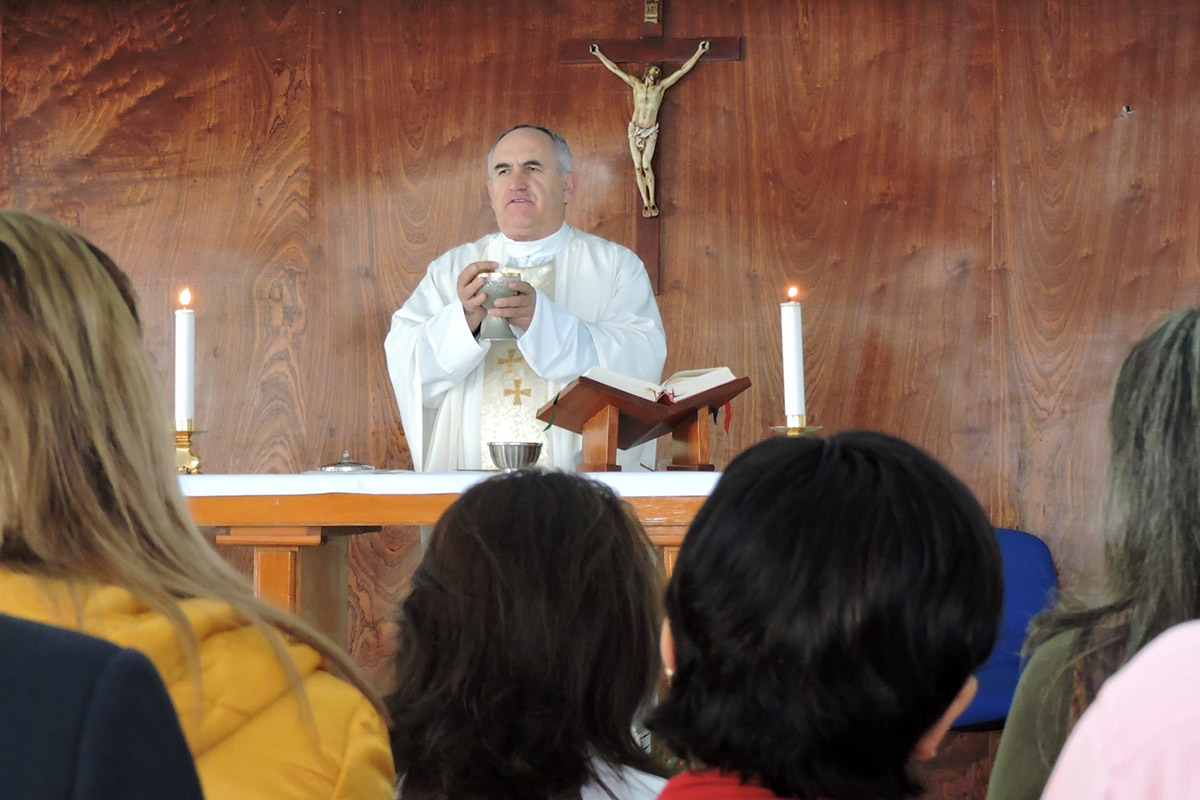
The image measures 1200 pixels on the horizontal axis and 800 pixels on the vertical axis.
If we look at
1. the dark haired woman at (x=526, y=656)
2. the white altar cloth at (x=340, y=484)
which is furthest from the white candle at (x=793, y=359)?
the dark haired woman at (x=526, y=656)

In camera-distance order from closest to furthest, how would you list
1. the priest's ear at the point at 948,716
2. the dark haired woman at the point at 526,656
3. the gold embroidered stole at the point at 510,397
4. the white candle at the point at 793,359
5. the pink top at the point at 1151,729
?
the pink top at the point at 1151,729 < the priest's ear at the point at 948,716 < the dark haired woman at the point at 526,656 < the white candle at the point at 793,359 < the gold embroidered stole at the point at 510,397

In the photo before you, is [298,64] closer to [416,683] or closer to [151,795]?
[416,683]

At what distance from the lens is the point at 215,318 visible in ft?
17.2

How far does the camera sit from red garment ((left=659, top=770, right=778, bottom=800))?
986 mm

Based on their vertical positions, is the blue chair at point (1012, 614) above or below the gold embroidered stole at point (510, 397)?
below

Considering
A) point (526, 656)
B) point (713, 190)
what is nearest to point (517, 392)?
point (713, 190)

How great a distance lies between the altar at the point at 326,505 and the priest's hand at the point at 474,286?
25.8 inches

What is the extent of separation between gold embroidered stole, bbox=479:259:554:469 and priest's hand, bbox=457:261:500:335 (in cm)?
54

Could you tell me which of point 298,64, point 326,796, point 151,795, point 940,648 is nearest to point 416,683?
point 326,796

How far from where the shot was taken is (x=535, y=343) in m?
3.63

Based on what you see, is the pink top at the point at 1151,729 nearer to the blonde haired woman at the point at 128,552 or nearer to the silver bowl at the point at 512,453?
the blonde haired woman at the point at 128,552

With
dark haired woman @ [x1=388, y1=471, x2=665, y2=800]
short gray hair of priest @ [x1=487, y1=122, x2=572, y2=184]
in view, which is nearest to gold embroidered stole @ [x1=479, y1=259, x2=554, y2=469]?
short gray hair of priest @ [x1=487, y1=122, x2=572, y2=184]

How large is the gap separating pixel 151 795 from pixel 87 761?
0.04 metres

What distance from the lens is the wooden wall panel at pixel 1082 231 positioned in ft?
16.0
